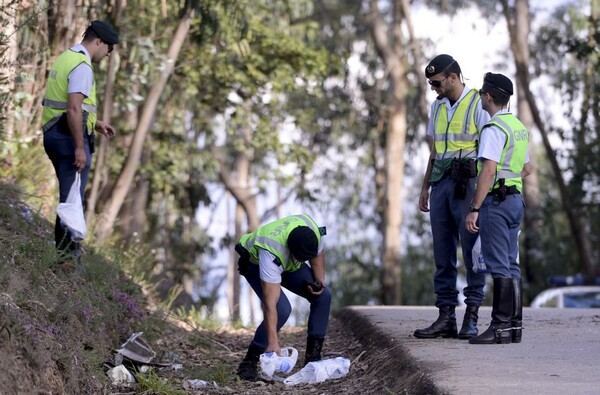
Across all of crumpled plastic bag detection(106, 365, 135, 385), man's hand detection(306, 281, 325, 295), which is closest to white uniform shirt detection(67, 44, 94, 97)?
crumpled plastic bag detection(106, 365, 135, 385)

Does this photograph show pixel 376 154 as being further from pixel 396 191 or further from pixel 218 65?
pixel 218 65

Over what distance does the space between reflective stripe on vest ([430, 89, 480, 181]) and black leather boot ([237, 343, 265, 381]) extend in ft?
6.46

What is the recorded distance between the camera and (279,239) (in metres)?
8.24

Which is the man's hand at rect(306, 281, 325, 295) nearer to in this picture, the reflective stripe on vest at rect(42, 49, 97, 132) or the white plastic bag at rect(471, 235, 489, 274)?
the white plastic bag at rect(471, 235, 489, 274)

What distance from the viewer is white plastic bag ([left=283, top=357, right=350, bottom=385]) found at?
27.1 feet

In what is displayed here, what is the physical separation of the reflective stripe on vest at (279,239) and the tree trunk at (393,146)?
2016 centimetres

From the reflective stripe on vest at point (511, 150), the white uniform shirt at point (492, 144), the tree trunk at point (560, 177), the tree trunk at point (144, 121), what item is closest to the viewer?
the white uniform shirt at point (492, 144)

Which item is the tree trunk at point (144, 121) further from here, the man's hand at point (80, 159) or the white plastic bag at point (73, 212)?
the man's hand at point (80, 159)

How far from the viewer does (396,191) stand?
95.2ft

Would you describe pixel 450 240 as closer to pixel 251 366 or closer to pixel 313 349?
pixel 313 349

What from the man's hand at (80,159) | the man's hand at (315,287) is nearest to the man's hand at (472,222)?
the man's hand at (315,287)

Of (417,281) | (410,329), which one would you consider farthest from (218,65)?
(417,281)

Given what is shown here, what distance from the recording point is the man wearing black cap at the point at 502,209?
7844mm

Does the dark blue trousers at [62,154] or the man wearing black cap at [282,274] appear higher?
the dark blue trousers at [62,154]
